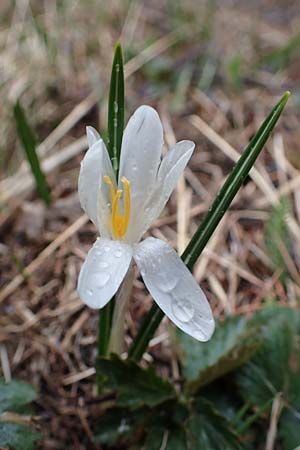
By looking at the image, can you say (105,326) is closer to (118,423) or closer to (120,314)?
(120,314)

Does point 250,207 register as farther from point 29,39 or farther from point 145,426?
point 29,39

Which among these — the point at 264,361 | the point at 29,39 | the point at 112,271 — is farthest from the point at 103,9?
the point at 112,271

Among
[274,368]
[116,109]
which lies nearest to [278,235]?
[274,368]

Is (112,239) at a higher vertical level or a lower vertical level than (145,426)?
higher

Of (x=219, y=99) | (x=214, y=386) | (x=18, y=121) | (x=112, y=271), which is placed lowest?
(x=214, y=386)

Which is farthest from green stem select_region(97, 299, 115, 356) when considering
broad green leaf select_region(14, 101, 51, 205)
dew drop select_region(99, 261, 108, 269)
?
broad green leaf select_region(14, 101, 51, 205)
